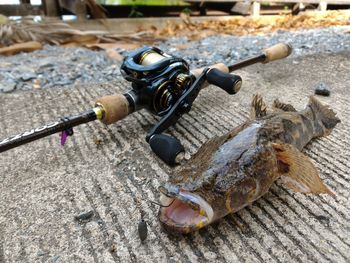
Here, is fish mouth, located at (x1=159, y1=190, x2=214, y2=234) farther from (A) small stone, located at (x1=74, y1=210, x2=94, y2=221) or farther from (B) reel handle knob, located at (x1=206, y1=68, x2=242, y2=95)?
(B) reel handle knob, located at (x1=206, y1=68, x2=242, y2=95)

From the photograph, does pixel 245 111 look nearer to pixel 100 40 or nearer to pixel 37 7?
pixel 100 40

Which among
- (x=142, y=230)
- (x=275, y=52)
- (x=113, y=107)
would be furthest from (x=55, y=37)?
(x=142, y=230)

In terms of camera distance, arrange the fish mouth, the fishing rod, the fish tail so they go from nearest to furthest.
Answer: the fish mouth → the fishing rod → the fish tail

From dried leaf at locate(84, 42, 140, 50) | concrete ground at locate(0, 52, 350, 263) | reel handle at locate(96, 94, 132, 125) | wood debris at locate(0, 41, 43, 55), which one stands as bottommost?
concrete ground at locate(0, 52, 350, 263)

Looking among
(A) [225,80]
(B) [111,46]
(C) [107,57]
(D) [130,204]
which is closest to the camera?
(D) [130,204]

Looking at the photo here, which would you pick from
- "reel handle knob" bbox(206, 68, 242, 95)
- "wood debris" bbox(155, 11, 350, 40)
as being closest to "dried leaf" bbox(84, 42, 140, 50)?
"wood debris" bbox(155, 11, 350, 40)

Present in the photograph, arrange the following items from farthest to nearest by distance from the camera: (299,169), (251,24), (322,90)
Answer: (251,24), (322,90), (299,169)

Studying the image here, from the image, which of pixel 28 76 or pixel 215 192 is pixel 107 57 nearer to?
pixel 28 76
